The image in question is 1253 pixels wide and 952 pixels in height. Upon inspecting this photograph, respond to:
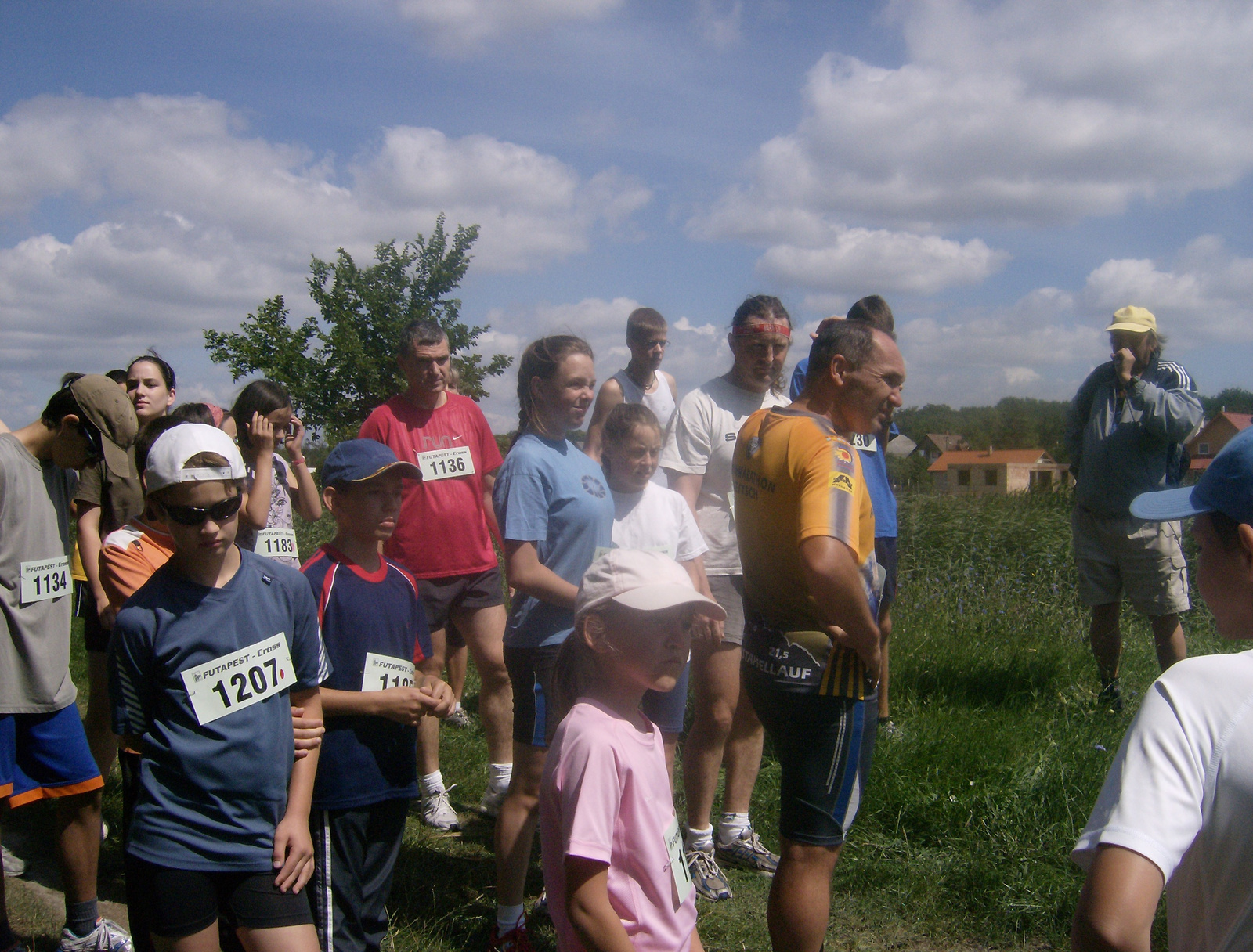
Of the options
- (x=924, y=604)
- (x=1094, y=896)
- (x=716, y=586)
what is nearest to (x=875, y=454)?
(x=716, y=586)

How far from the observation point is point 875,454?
3762mm

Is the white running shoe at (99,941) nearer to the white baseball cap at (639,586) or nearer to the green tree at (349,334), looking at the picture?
the white baseball cap at (639,586)

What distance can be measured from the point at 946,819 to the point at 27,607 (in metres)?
3.36

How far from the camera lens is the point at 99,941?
112 inches

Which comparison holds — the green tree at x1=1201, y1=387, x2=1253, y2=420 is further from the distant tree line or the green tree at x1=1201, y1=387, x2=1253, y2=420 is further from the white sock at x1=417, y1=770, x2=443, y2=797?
the white sock at x1=417, y1=770, x2=443, y2=797

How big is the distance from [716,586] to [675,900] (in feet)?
6.34

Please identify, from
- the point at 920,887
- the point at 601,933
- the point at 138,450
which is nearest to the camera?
the point at 601,933

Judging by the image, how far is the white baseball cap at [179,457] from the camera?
205 cm

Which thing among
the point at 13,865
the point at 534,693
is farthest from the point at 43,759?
the point at 534,693

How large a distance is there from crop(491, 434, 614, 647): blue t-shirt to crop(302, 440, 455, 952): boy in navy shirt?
380 millimetres

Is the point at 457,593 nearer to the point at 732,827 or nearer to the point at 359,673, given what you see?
the point at 732,827

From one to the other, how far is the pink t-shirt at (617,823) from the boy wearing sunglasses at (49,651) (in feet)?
5.99

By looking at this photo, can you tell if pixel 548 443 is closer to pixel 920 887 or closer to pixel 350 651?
pixel 350 651

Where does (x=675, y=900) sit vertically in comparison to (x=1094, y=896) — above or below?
below
